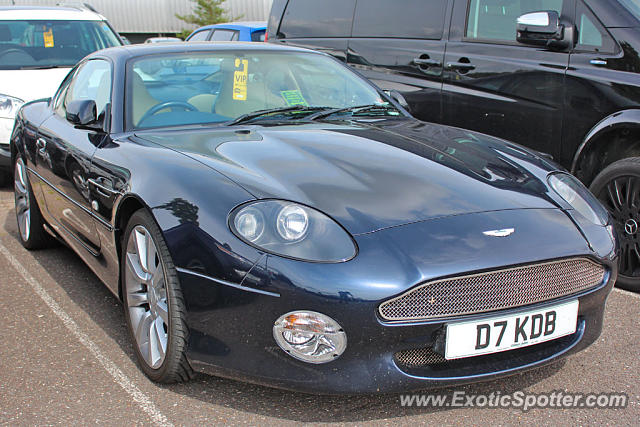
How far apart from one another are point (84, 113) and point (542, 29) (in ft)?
8.71

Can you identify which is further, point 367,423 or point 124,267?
point 124,267

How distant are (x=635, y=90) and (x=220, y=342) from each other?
8.97 ft

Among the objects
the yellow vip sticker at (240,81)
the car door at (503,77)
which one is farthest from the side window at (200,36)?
the yellow vip sticker at (240,81)

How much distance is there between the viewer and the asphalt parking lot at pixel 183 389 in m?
2.60

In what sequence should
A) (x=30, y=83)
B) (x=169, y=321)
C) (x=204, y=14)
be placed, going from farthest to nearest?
(x=204, y=14)
(x=30, y=83)
(x=169, y=321)

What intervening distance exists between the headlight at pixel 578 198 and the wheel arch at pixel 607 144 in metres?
1.02

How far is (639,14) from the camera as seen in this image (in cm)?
407

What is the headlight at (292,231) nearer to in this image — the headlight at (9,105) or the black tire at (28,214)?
the black tire at (28,214)

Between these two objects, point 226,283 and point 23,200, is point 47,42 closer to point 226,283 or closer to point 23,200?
point 23,200

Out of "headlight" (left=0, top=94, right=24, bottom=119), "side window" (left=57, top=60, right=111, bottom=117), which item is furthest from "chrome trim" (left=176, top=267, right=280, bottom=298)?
"headlight" (left=0, top=94, right=24, bottom=119)

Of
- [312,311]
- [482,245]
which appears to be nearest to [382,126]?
[482,245]

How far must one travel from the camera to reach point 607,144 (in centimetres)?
422

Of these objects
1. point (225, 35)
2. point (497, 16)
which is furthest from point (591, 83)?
point (225, 35)

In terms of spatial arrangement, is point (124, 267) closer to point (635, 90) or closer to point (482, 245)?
point (482, 245)
